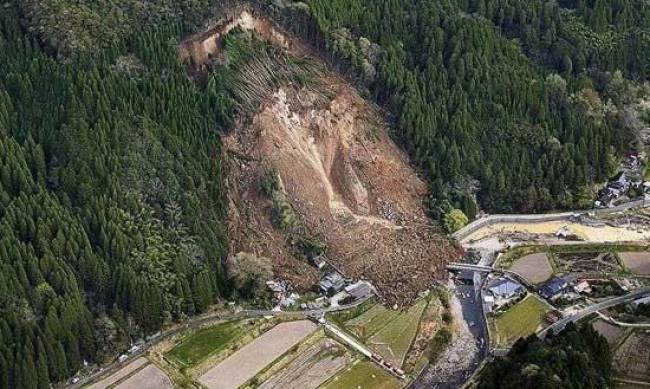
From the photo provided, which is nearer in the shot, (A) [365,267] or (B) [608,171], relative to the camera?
(A) [365,267]

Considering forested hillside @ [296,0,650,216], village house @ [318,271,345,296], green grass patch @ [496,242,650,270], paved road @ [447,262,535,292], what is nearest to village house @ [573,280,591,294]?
paved road @ [447,262,535,292]

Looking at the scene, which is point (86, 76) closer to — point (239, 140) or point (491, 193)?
point (239, 140)

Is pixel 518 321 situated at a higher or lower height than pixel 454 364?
higher

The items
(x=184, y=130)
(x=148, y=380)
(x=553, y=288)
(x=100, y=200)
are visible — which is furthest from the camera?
(x=184, y=130)

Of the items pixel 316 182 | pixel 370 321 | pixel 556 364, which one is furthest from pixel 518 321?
pixel 316 182

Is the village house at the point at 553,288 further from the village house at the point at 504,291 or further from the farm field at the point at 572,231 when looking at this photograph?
the farm field at the point at 572,231

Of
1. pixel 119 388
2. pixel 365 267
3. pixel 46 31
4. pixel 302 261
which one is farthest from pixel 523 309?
pixel 46 31

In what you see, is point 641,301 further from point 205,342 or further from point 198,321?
point 198,321
